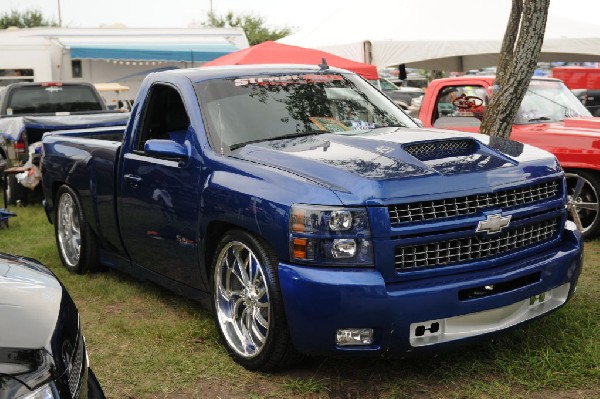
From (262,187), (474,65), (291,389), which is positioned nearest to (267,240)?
(262,187)

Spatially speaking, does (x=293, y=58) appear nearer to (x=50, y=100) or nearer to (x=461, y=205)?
(x=50, y=100)

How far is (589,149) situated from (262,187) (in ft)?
14.5

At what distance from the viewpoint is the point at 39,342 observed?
2.50 meters

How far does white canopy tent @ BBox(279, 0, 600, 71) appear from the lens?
13188mm

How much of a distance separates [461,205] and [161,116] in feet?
8.31

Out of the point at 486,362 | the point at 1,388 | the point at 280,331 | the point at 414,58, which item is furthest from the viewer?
the point at 414,58

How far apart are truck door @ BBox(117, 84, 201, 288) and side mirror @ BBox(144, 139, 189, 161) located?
43 millimetres

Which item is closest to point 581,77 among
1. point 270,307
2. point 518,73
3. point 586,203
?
point 586,203

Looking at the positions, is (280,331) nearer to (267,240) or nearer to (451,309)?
(267,240)

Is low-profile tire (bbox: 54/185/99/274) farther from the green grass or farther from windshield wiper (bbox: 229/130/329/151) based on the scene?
windshield wiper (bbox: 229/130/329/151)

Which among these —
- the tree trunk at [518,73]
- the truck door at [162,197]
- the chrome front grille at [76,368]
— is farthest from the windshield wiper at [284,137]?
the tree trunk at [518,73]

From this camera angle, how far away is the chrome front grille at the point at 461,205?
368 cm

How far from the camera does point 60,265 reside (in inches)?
275

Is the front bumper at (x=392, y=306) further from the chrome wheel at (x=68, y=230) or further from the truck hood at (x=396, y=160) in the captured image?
the chrome wheel at (x=68, y=230)
